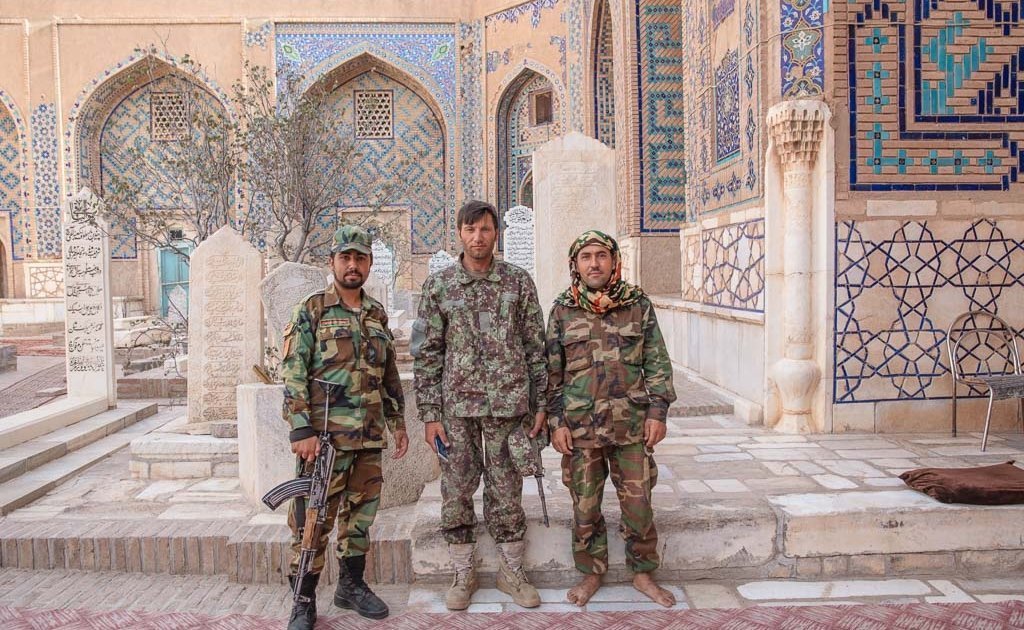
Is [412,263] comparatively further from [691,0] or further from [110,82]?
[691,0]

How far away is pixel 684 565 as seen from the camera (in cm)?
334

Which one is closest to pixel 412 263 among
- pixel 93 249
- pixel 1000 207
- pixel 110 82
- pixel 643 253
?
pixel 110 82

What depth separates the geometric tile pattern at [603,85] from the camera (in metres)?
12.6

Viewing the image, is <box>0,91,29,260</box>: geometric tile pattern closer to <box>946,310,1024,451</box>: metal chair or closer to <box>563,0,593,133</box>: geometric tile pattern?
<box>563,0,593,133</box>: geometric tile pattern

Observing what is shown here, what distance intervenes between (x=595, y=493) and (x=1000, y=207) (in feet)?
12.4

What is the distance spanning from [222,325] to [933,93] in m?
5.14

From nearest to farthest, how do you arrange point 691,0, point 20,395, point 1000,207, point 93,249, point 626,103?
point 1000,207 → point 93,249 → point 691,0 → point 20,395 → point 626,103

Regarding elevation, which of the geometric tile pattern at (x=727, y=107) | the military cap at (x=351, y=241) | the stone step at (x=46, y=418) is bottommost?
the stone step at (x=46, y=418)

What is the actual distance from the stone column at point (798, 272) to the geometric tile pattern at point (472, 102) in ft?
42.3

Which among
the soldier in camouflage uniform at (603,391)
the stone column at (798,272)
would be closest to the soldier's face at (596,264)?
the soldier in camouflage uniform at (603,391)

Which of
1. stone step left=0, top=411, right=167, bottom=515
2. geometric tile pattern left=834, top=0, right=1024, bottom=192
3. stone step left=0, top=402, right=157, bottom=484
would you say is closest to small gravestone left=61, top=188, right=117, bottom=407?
stone step left=0, top=402, right=157, bottom=484

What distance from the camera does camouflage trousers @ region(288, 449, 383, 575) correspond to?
2.91m

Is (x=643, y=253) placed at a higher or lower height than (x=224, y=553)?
higher

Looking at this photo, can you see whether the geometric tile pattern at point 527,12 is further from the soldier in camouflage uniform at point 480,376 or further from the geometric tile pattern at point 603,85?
the soldier in camouflage uniform at point 480,376
